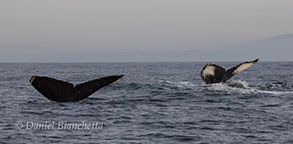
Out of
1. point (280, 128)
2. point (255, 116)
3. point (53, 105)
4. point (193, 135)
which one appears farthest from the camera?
point (53, 105)

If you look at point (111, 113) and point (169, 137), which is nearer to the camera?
point (169, 137)

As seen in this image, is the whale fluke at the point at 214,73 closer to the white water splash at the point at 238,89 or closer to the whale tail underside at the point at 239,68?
the whale tail underside at the point at 239,68

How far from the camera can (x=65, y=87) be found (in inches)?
624

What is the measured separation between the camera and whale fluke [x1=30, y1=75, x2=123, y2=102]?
14766 mm

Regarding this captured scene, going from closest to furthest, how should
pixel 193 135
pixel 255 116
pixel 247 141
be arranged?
pixel 247 141 < pixel 193 135 < pixel 255 116

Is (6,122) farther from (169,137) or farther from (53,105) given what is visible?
(169,137)

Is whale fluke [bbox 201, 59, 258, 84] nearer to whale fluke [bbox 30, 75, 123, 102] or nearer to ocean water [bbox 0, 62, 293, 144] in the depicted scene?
ocean water [bbox 0, 62, 293, 144]

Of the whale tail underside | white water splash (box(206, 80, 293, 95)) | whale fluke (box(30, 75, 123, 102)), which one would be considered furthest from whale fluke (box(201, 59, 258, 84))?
whale fluke (box(30, 75, 123, 102))

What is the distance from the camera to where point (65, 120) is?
592 inches

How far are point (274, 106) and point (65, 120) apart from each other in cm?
928

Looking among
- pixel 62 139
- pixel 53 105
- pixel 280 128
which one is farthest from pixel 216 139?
pixel 53 105

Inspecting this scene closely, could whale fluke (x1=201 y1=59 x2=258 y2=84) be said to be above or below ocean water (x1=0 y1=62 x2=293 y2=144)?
above

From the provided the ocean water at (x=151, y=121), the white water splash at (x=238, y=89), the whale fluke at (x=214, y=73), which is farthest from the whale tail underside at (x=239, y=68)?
the ocean water at (x=151, y=121)

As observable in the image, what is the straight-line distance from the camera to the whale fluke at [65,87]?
14.8 meters
